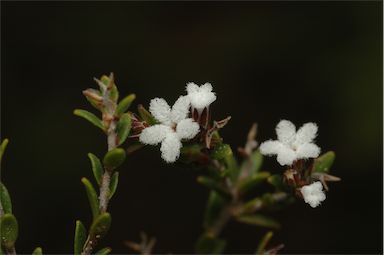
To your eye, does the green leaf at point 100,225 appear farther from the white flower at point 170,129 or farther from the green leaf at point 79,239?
the white flower at point 170,129

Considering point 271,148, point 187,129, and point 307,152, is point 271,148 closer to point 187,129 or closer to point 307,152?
point 307,152

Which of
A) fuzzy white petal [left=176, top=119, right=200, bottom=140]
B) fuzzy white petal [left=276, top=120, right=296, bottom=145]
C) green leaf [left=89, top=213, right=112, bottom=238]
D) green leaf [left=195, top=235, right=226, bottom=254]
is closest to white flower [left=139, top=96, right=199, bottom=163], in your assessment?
fuzzy white petal [left=176, top=119, right=200, bottom=140]

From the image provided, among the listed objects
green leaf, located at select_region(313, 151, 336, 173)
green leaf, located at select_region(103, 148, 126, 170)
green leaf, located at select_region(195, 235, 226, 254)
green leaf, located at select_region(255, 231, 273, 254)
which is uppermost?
green leaf, located at select_region(103, 148, 126, 170)

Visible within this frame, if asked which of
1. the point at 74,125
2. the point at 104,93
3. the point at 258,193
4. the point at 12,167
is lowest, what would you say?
the point at 258,193

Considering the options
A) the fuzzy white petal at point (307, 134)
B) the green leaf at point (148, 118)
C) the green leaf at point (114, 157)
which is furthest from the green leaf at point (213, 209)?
the green leaf at point (114, 157)

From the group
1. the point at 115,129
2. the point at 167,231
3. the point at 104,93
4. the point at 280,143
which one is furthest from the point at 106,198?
the point at 167,231

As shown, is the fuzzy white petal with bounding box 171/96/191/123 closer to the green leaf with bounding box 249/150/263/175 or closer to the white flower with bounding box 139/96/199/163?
the white flower with bounding box 139/96/199/163

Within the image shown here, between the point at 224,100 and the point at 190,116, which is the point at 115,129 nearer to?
the point at 190,116

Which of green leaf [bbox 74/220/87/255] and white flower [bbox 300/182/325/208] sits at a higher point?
white flower [bbox 300/182/325/208]
